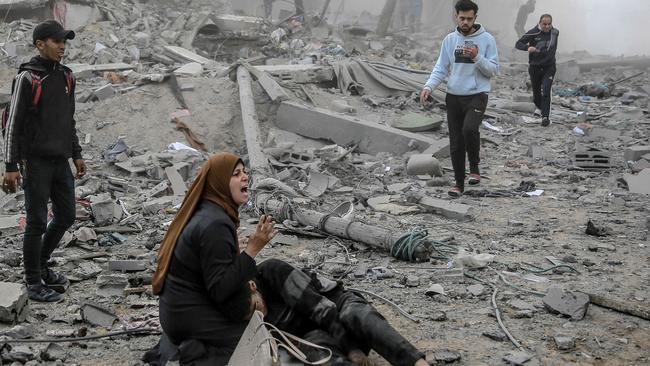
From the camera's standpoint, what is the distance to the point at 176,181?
8.36 m

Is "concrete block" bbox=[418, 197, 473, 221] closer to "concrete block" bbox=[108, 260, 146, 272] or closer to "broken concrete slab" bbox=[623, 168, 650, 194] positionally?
"broken concrete slab" bbox=[623, 168, 650, 194]

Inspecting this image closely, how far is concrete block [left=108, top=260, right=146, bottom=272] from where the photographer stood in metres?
5.67

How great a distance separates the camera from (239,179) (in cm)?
361

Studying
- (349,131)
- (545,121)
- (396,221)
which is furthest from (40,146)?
(545,121)

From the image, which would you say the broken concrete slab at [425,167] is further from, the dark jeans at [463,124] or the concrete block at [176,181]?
the concrete block at [176,181]

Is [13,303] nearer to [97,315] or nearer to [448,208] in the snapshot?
[97,315]

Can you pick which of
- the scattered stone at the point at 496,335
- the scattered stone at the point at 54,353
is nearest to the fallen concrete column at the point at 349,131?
the scattered stone at the point at 496,335

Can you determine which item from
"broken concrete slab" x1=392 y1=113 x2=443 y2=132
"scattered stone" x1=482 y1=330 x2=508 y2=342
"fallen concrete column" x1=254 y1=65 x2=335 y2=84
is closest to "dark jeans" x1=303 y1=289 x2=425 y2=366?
"scattered stone" x1=482 y1=330 x2=508 y2=342

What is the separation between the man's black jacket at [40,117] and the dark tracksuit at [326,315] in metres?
1.89

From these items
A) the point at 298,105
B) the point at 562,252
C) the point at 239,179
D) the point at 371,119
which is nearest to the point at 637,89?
the point at 371,119

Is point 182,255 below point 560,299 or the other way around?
the other way around

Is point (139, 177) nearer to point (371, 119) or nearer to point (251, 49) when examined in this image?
point (371, 119)

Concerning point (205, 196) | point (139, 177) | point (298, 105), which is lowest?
point (139, 177)

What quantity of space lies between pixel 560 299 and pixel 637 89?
12.5 m
